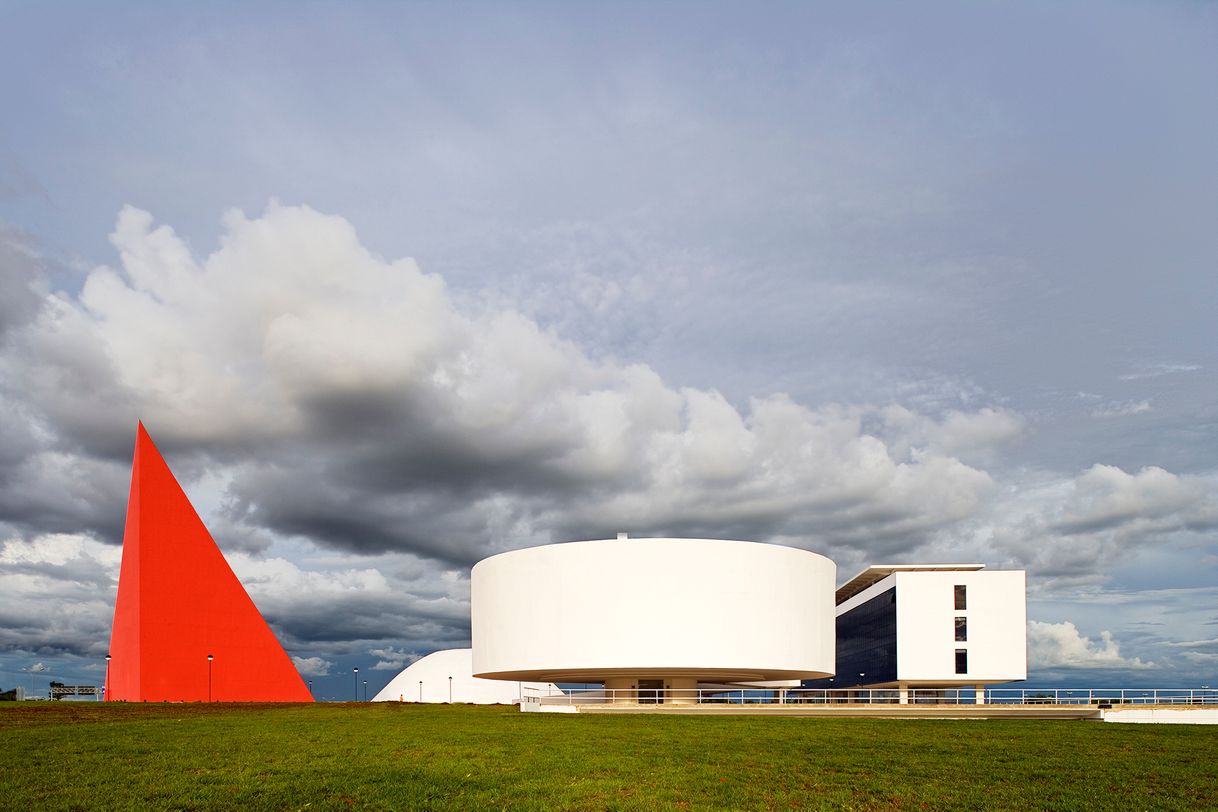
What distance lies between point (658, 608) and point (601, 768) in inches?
1062

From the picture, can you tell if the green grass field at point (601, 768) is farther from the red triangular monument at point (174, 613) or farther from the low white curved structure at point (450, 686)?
the low white curved structure at point (450, 686)

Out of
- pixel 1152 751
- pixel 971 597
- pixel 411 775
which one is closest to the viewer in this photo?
pixel 411 775

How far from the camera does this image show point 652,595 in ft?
134

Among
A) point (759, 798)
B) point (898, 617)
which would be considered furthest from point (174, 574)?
point (898, 617)

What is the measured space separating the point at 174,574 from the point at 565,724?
80.0 ft

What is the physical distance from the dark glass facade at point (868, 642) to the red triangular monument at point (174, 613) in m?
38.2

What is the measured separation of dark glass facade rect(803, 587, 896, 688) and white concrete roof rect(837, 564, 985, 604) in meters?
1.79

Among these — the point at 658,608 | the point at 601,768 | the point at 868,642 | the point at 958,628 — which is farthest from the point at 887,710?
the point at 601,768

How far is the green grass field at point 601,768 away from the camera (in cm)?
1132

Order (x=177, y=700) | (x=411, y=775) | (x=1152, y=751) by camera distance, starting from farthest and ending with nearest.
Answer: (x=177, y=700) → (x=1152, y=751) → (x=411, y=775)

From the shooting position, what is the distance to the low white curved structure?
77688 millimetres

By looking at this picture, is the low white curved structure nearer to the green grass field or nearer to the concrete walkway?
the concrete walkway

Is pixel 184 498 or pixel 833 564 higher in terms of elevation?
pixel 184 498

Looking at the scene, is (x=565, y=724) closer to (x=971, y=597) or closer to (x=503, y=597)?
(x=503, y=597)
